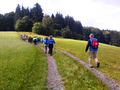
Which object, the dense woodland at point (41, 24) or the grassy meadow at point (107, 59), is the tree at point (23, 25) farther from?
the grassy meadow at point (107, 59)

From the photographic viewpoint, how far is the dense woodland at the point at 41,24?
77500 millimetres

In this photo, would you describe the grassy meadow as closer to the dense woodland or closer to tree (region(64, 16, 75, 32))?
the dense woodland

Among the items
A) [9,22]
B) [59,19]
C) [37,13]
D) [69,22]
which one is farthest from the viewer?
[69,22]

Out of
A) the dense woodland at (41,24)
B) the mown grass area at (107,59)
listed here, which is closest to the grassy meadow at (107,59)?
the mown grass area at (107,59)

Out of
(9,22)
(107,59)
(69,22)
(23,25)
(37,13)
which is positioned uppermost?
(37,13)

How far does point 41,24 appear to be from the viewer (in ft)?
251

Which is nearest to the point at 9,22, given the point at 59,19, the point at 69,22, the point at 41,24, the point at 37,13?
the point at 37,13

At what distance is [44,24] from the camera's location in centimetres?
7712

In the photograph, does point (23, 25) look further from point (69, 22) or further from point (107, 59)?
point (107, 59)

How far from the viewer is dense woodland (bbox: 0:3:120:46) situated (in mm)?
77500

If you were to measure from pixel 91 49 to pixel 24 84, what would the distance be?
5070mm

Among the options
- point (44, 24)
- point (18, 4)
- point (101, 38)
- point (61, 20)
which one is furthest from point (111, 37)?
point (18, 4)

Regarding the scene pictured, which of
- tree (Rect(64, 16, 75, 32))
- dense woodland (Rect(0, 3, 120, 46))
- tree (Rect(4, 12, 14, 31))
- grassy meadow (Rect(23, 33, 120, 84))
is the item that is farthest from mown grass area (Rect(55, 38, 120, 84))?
tree (Rect(4, 12, 14, 31))

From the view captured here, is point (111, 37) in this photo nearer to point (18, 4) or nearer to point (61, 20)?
point (61, 20)
